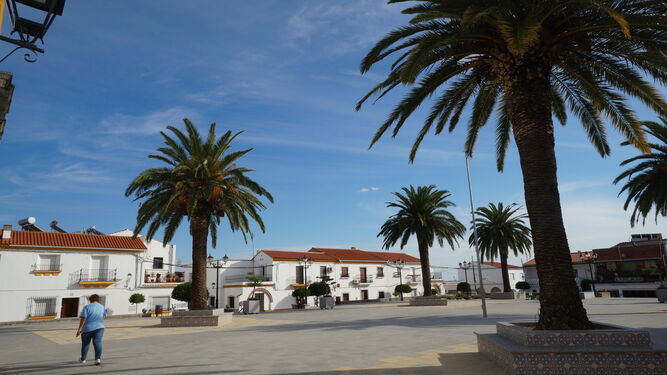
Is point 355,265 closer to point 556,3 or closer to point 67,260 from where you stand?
point 67,260

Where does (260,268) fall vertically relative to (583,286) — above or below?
above

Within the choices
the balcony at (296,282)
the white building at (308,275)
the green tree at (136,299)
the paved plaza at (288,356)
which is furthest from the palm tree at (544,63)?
the balcony at (296,282)

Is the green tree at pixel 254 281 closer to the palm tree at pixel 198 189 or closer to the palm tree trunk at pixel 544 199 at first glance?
the palm tree at pixel 198 189

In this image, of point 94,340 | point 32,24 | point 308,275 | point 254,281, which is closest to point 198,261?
point 94,340

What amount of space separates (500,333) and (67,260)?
38160mm

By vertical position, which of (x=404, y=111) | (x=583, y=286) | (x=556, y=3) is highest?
(x=556, y=3)

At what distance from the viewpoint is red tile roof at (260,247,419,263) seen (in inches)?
1988

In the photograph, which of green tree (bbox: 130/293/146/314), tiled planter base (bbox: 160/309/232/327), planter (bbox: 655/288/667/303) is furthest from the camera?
green tree (bbox: 130/293/146/314)

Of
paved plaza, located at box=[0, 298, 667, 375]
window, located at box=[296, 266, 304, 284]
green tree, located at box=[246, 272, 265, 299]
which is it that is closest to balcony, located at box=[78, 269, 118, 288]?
green tree, located at box=[246, 272, 265, 299]

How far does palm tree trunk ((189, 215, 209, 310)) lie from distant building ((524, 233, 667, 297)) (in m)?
47.0

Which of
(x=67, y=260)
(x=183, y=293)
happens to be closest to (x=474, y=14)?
(x=183, y=293)

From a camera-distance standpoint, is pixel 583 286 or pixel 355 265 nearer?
pixel 583 286

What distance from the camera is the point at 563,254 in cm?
770

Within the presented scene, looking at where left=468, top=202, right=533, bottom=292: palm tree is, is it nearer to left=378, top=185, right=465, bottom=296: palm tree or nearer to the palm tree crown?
left=378, top=185, right=465, bottom=296: palm tree
